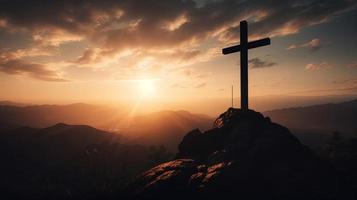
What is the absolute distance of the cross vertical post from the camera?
14859 mm

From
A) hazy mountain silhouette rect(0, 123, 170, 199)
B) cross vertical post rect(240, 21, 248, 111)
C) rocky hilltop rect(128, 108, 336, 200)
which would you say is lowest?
hazy mountain silhouette rect(0, 123, 170, 199)

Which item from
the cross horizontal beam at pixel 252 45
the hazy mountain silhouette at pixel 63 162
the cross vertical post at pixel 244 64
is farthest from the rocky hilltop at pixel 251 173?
the hazy mountain silhouette at pixel 63 162

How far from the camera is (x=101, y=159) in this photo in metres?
73.4

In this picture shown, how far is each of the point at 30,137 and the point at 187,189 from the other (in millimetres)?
141475

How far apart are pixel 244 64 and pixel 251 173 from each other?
24.9ft

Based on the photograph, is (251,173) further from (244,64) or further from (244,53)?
(244,53)

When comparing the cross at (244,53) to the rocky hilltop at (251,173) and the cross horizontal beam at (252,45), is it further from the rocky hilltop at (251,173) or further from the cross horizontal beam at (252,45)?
the rocky hilltop at (251,173)

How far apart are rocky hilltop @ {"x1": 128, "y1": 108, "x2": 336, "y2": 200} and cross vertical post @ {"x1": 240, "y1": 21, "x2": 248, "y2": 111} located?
261cm

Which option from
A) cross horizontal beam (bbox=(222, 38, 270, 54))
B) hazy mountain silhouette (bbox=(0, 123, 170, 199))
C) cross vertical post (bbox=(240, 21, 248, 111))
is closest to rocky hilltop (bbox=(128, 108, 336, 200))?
cross vertical post (bbox=(240, 21, 248, 111))

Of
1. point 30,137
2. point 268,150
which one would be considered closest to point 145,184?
point 268,150

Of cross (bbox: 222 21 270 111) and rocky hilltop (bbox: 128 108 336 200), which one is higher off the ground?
cross (bbox: 222 21 270 111)

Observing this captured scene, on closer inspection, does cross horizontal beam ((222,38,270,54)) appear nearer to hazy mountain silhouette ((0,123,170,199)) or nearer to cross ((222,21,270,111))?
cross ((222,21,270,111))

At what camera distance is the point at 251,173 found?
9320 millimetres

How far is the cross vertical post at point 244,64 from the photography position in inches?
585
